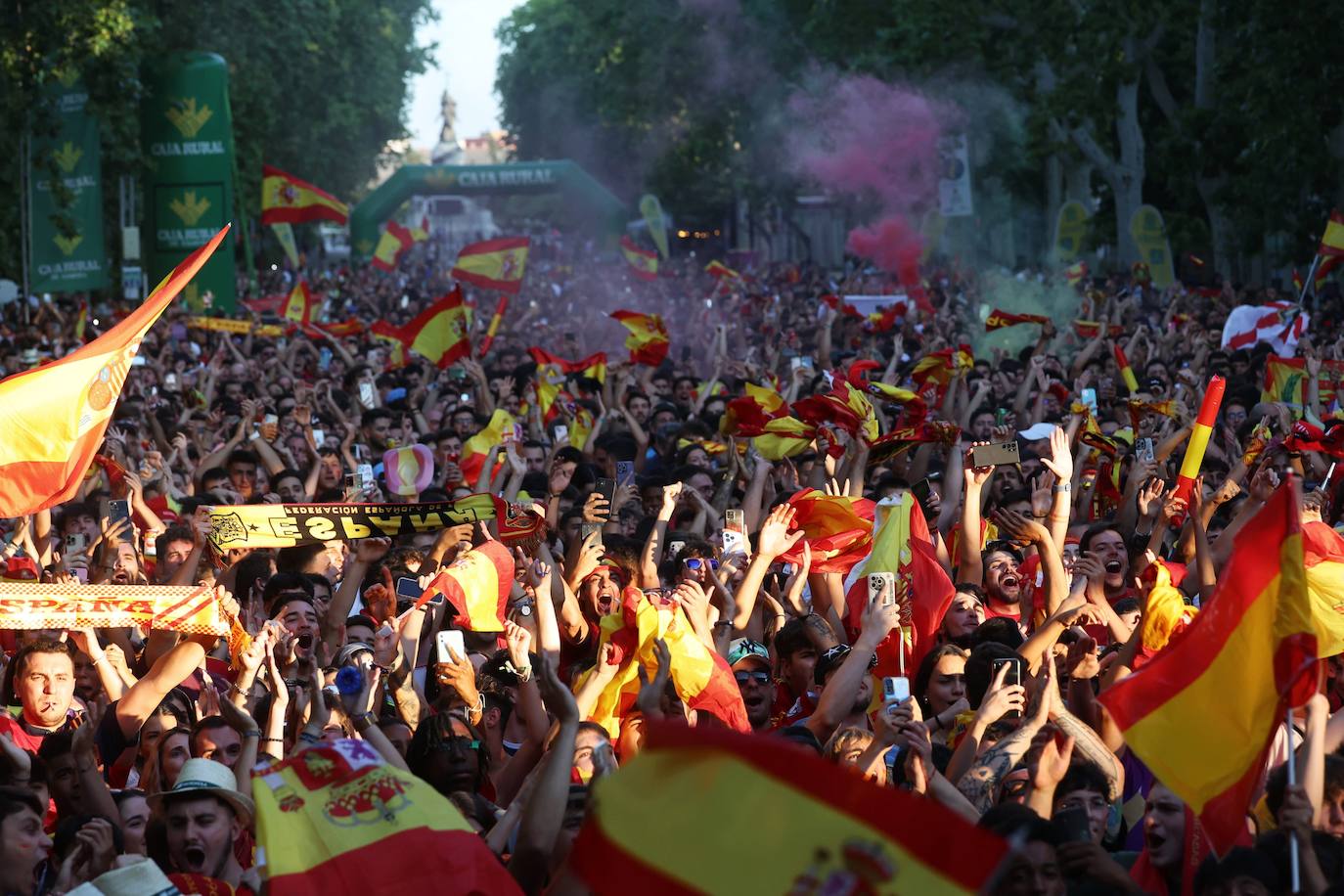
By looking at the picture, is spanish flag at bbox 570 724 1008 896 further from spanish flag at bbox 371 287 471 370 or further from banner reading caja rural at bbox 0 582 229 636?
spanish flag at bbox 371 287 471 370

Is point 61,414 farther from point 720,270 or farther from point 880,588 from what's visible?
point 720,270

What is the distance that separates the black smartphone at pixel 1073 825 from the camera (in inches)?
196

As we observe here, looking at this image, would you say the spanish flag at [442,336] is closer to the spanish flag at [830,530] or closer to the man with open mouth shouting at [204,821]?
the spanish flag at [830,530]

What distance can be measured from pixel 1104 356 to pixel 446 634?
1203 centimetres

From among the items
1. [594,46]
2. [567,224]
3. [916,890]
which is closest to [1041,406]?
[916,890]

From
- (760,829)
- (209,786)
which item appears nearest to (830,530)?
(209,786)

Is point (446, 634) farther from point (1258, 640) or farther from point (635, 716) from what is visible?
point (1258, 640)

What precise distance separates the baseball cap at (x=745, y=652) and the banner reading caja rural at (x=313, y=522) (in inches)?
59.2

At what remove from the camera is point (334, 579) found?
926 centimetres

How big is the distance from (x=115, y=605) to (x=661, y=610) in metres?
1.73

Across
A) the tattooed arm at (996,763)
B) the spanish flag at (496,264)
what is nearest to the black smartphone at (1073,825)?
the tattooed arm at (996,763)

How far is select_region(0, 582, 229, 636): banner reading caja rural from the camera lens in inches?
249

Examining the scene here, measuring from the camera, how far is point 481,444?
42.4 ft

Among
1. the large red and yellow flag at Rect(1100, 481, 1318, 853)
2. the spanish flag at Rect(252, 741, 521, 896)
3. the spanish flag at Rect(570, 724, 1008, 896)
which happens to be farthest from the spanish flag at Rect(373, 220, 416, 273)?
the spanish flag at Rect(570, 724, 1008, 896)
